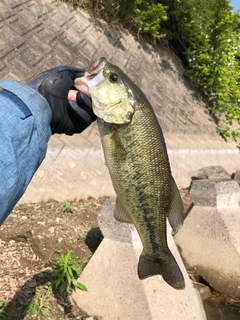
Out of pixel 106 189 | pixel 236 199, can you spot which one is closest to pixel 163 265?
pixel 236 199

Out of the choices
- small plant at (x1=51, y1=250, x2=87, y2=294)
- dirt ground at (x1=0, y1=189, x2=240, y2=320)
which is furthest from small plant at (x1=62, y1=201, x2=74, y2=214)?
small plant at (x1=51, y1=250, x2=87, y2=294)

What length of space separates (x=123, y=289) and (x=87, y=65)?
4777 mm

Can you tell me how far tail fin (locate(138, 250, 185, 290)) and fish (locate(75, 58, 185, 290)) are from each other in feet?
0.91

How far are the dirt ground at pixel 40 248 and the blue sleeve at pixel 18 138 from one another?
2.51m

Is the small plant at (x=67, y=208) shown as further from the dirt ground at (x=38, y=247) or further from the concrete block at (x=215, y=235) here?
the concrete block at (x=215, y=235)

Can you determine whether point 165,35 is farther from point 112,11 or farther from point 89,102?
point 89,102

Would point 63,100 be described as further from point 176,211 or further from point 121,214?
point 176,211

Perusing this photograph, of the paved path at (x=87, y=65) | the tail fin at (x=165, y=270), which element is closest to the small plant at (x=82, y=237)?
the paved path at (x=87, y=65)

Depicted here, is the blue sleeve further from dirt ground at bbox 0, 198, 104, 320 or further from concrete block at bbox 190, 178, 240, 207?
concrete block at bbox 190, 178, 240, 207

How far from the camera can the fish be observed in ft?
7.22

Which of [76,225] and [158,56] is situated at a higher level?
[158,56]

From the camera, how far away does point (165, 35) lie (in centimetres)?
1055

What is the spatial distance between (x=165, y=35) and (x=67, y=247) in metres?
7.87

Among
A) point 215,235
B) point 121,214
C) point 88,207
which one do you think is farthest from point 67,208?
point 121,214
